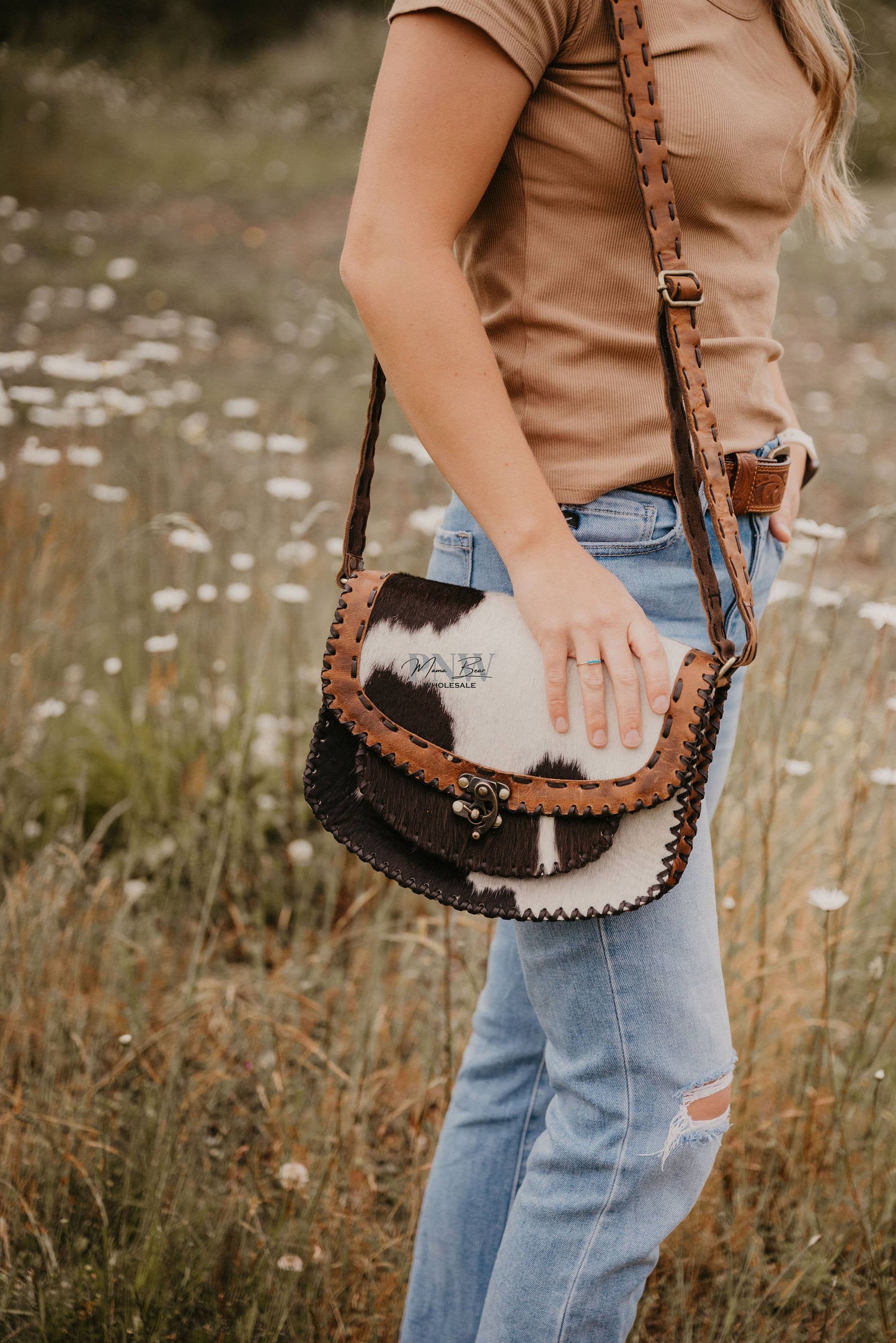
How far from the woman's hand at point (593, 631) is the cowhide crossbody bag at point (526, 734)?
0.03 metres

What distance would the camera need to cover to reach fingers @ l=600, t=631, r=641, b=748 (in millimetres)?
894

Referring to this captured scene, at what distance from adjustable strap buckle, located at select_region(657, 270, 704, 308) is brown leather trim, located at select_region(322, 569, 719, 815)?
0.32 metres

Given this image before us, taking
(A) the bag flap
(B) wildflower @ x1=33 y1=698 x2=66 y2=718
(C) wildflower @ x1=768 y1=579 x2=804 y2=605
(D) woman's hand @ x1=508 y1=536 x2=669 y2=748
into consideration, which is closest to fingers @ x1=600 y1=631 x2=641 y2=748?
(D) woman's hand @ x1=508 y1=536 x2=669 y2=748

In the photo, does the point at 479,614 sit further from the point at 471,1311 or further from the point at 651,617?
the point at 471,1311

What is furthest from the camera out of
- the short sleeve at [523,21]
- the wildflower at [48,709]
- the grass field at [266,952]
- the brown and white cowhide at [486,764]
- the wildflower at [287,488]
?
the wildflower at [48,709]

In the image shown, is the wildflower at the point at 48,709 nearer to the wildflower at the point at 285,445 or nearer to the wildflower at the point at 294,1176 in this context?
the wildflower at the point at 285,445

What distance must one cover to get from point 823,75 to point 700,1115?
108cm

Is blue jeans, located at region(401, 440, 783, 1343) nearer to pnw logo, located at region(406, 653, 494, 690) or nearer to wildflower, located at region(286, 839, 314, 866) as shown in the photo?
pnw logo, located at region(406, 653, 494, 690)

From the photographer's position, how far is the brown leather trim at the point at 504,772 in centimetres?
91

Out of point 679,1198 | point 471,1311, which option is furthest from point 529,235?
point 471,1311

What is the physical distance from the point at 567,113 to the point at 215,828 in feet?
5.99

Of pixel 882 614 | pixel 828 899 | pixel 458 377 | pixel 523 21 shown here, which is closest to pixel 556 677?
pixel 458 377

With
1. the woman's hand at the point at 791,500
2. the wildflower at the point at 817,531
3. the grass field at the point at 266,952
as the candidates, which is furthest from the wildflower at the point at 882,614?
the woman's hand at the point at 791,500

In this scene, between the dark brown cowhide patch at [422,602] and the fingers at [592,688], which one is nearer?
the fingers at [592,688]
